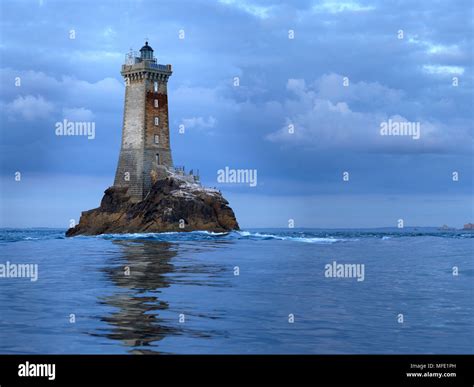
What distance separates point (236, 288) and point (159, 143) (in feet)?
260

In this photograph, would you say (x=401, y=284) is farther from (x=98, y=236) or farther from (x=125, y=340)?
(x=98, y=236)

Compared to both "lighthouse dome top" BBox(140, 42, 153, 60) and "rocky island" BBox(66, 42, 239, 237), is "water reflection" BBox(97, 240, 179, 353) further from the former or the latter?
"lighthouse dome top" BBox(140, 42, 153, 60)

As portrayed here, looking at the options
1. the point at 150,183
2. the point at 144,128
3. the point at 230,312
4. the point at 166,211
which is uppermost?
the point at 144,128

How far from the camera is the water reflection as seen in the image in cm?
1759

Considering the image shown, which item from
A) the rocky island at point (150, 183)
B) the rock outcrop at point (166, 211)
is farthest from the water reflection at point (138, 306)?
the rocky island at point (150, 183)

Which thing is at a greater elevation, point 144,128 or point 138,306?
point 144,128

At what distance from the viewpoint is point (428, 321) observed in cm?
2161

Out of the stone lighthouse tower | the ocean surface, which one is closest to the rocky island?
the stone lighthouse tower

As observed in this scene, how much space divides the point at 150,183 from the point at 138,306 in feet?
276

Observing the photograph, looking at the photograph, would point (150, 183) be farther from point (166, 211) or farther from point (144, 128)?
point (144, 128)

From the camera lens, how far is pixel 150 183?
348ft

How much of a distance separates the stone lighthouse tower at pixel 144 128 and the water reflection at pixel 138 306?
66.6m

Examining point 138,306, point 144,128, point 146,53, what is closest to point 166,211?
point 144,128
